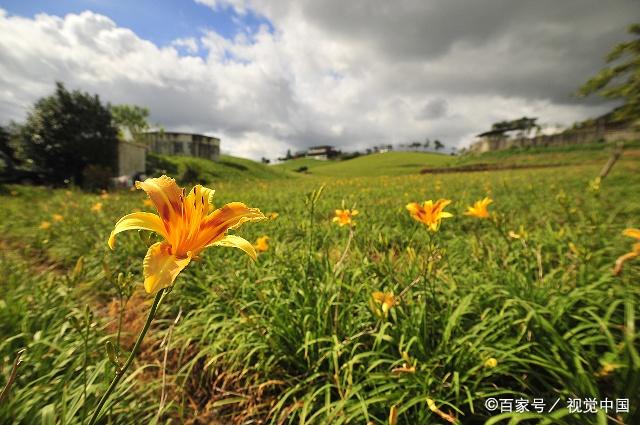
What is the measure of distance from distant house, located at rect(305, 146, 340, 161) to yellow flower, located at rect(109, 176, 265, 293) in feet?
288

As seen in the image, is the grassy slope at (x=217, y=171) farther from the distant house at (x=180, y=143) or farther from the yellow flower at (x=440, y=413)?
the yellow flower at (x=440, y=413)

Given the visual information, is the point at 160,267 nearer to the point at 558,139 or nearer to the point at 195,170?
the point at 195,170

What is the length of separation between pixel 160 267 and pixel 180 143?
3312 centimetres

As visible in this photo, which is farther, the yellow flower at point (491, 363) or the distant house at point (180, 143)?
the distant house at point (180, 143)

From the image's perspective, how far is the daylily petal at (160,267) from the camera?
0.62 m

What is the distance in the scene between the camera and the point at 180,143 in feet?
98.2

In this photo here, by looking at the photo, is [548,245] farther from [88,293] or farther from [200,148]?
[200,148]

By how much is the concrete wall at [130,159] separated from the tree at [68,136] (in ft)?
2.82

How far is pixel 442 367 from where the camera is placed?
4.59 feet

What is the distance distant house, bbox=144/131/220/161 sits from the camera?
29.8m

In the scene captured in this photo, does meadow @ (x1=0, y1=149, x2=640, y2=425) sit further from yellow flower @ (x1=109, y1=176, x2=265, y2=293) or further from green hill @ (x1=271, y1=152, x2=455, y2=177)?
green hill @ (x1=271, y1=152, x2=455, y2=177)

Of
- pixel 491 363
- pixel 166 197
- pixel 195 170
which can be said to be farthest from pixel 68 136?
pixel 491 363

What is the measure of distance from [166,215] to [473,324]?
1.68 m

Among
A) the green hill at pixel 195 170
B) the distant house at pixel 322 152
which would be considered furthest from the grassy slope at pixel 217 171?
the distant house at pixel 322 152
